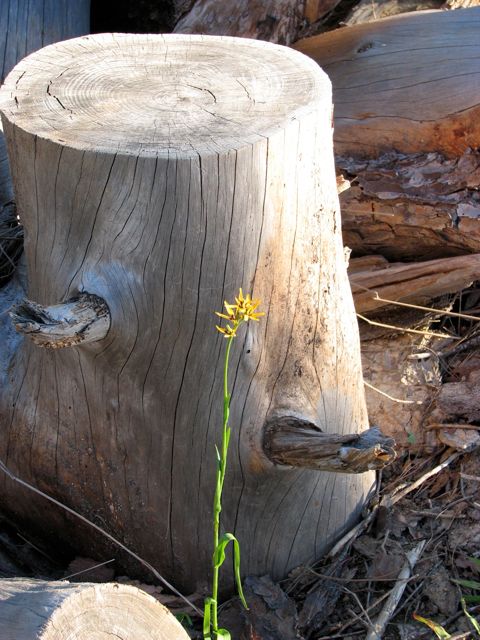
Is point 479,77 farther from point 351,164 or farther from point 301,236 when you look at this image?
point 301,236

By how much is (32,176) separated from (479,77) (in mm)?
1788

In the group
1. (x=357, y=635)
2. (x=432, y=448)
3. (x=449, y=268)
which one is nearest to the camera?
(x=357, y=635)

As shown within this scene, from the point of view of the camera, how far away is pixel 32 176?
2447mm

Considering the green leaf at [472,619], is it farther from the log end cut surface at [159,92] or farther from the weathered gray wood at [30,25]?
the weathered gray wood at [30,25]

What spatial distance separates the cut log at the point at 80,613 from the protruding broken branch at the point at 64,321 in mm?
550

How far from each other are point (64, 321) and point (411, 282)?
1.75 m

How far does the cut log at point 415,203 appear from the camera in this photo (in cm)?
335

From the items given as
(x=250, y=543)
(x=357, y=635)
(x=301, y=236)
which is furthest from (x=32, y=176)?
(x=357, y=635)

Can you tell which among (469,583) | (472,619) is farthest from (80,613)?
(469,583)

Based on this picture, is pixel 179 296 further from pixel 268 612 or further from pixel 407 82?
pixel 407 82

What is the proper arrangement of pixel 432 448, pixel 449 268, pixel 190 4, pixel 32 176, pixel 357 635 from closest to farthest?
1. pixel 32 176
2. pixel 357 635
3. pixel 432 448
4. pixel 449 268
5. pixel 190 4

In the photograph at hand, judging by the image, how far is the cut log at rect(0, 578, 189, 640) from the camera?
1807mm

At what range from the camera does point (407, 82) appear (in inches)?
137

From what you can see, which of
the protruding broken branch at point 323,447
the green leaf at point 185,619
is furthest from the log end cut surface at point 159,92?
the green leaf at point 185,619
